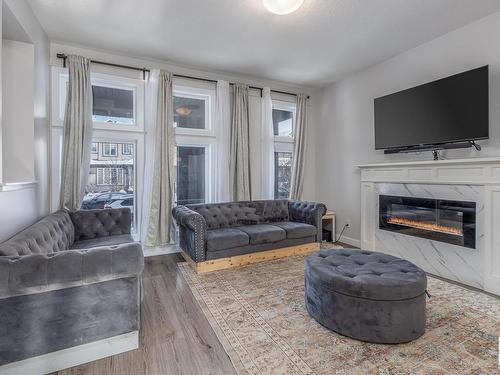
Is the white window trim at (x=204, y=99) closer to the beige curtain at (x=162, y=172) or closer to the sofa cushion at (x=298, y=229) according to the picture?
the beige curtain at (x=162, y=172)

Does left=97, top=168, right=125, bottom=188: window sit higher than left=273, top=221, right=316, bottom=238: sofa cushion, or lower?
higher

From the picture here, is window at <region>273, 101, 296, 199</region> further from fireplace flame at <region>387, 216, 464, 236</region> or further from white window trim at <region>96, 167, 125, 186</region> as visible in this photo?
white window trim at <region>96, 167, 125, 186</region>

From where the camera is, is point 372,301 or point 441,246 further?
point 441,246

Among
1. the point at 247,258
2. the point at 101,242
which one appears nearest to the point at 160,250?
the point at 101,242

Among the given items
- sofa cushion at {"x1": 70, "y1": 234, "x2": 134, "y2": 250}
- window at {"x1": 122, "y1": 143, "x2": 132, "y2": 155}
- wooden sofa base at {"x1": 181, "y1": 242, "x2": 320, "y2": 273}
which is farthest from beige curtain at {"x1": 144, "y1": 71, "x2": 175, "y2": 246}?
sofa cushion at {"x1": 70, "y1": 234, "x2": 134, "y2": 250}

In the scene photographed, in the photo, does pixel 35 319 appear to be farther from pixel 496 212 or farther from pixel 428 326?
pixel 496 212

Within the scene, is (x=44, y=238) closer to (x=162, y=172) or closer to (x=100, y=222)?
(x=100, y=222)

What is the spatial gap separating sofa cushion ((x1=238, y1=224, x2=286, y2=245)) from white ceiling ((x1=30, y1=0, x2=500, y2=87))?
250cm

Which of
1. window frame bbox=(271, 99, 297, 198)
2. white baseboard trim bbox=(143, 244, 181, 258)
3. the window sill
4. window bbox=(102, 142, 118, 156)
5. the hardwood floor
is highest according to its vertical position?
window frame bbox=(271, 99, 297, 198)

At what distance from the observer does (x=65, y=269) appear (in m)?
1.56

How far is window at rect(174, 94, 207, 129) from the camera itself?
416cm

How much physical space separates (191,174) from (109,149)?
4.06ft

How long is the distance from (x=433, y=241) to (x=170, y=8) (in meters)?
4.02

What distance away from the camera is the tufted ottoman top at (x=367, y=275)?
1.82 meters
